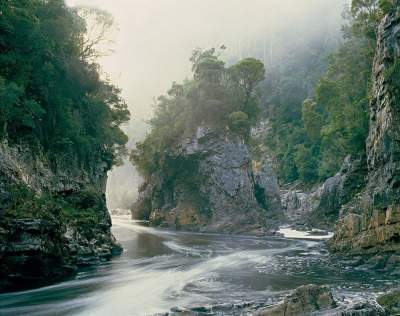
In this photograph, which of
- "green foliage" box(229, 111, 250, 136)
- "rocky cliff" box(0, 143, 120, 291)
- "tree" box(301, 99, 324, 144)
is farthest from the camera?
"tree" box(301, 99, 324, 144)

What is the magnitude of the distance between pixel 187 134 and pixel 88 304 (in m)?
45.7

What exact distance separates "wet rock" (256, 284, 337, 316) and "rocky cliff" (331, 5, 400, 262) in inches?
496

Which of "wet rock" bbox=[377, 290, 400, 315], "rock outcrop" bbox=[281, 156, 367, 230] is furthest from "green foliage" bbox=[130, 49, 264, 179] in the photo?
"wet rock" bbox=[377, 290, 400, 315]

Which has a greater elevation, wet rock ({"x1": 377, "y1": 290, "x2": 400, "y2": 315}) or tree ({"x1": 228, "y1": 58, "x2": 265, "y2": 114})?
tree ({"x1": 228, "y1": 58, "x2": 265, "y2": 114})

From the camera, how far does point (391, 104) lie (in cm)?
2892

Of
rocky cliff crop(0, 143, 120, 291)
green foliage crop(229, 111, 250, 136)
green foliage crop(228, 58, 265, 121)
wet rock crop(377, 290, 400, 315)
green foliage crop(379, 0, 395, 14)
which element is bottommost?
wet rock crop(377, 290, 400, 315)

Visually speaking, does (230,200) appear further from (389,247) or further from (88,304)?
(88,304)

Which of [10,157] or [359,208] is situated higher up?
[10,157]

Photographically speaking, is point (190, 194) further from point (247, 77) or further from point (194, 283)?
point (194, 283)

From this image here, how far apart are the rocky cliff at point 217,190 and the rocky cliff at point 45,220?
23.6 metres

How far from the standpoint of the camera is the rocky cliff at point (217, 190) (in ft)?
188

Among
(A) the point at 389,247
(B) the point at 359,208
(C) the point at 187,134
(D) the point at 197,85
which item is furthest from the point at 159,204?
(A) the point at 389,247

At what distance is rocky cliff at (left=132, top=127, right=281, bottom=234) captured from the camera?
5731cm

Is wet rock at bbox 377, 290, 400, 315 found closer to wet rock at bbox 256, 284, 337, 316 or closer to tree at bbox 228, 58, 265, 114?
wet rock at bbox 256, 284, 337, 316
